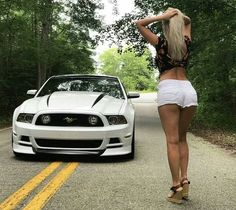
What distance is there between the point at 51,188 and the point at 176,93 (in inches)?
70.5

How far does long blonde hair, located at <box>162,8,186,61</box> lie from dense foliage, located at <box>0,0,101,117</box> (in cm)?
1417

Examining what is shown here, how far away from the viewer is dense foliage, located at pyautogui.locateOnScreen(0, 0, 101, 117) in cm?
2152

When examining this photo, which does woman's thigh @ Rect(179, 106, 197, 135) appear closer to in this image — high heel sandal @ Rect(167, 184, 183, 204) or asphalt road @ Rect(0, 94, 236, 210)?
high heel sandal @ Rect(167, 184, 183, 204)

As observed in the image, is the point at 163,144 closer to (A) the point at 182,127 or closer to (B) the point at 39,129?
(B) the point at 39,129

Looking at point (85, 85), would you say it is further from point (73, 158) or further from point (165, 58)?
point (165, 58)

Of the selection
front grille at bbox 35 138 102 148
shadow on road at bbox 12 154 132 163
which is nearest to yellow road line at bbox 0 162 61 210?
front grille at bbox 35 138 102 148

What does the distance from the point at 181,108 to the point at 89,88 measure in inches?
175

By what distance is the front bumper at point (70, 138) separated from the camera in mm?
7438

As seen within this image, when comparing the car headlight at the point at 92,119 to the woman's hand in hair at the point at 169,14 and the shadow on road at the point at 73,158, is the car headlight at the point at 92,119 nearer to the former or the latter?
the shadow on road at the point at 73,158

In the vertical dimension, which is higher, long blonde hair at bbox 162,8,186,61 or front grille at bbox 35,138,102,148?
long blonde hair at bbox 162,8,186,61

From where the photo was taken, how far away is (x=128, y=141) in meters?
7.79

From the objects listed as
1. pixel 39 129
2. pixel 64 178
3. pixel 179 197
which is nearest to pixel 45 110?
pixel 39 129

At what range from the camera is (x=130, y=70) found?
387 feet

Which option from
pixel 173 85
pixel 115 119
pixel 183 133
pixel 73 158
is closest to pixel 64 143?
pixel 73 158
